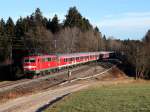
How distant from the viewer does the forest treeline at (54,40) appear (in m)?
86.6

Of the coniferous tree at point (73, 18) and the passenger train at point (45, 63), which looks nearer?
the passenger train at point (45, 63)

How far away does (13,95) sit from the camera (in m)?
34.1

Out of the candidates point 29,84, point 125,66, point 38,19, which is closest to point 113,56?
point 38,19

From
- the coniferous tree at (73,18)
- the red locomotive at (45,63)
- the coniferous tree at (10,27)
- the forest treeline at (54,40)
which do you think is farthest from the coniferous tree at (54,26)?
the red locomotive at (45,63)

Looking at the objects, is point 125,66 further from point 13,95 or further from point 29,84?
point 13,95

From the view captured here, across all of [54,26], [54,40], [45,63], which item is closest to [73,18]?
[54,26]

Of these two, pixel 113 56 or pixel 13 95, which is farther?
pixel 113 56

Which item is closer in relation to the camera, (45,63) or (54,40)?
(45,63)

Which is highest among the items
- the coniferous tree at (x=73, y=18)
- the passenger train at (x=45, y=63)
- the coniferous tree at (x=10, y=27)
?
the coniferous tree at (x=73, y=18)

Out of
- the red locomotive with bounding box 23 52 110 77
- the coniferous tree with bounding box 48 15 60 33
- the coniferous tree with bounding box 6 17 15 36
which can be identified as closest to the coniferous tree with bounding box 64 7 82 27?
the coniferous tree with bounding box 48 15 60 33

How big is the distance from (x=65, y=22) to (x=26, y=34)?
42.5 meters

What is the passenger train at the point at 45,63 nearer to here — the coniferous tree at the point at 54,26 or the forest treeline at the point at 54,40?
the forest treeline at the point at 54,40

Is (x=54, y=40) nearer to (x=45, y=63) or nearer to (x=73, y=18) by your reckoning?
(x=73, y=18)

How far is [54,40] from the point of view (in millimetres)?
106688
